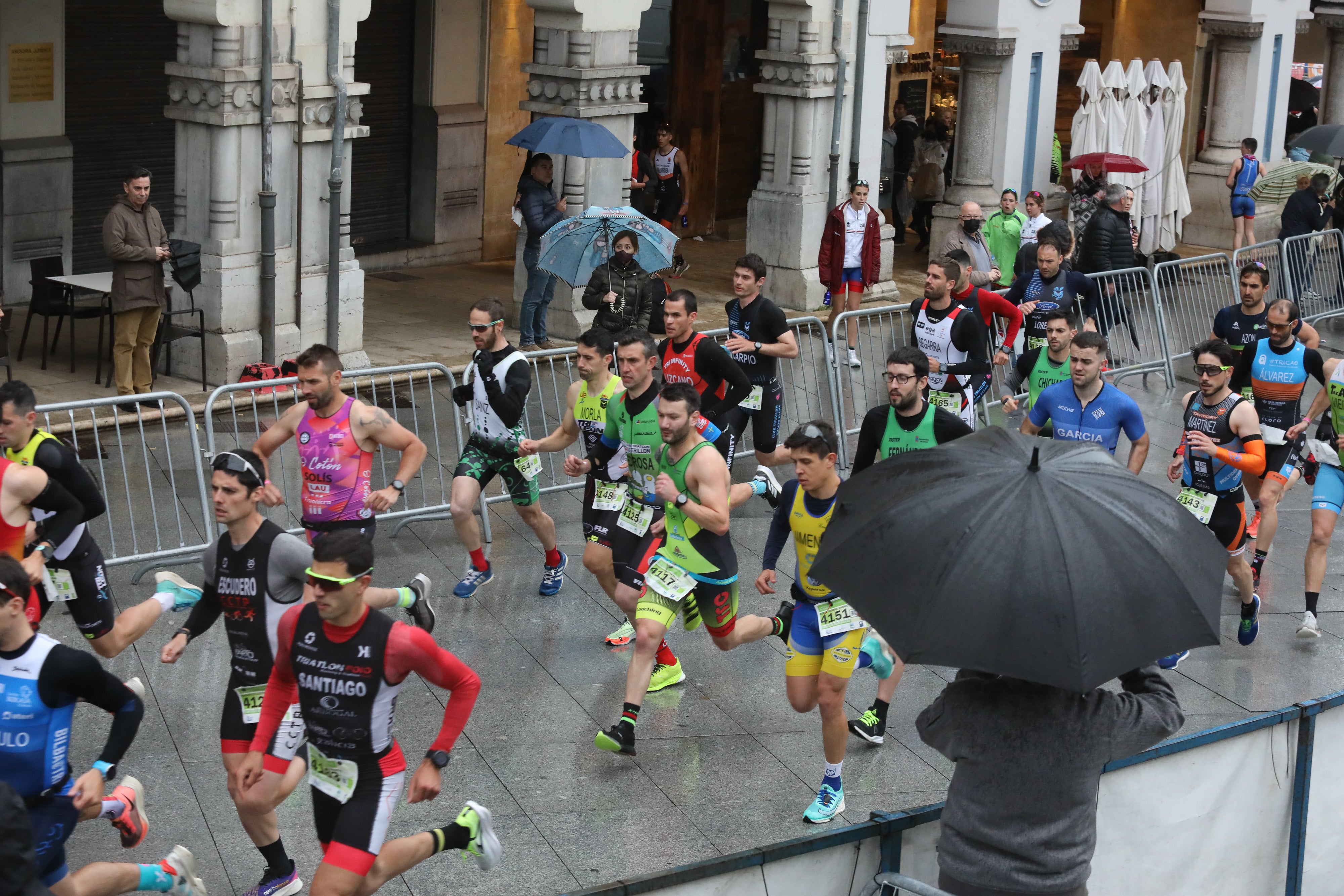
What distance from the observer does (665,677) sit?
8.96 metres

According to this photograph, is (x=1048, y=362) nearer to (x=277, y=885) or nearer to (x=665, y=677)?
(x=665, y=677)

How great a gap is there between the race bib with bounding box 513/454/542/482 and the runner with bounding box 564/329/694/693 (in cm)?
85

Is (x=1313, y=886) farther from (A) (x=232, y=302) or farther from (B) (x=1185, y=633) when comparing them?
(A) (x=232, y=302)

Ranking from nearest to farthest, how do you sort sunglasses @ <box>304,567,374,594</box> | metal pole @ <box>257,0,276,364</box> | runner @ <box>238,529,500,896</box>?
sunglasses @ <box>304,567,374,594</box> < runner @ <box>238,529,500,896</box> < metal pole @ <box>257,0,276,364</box>

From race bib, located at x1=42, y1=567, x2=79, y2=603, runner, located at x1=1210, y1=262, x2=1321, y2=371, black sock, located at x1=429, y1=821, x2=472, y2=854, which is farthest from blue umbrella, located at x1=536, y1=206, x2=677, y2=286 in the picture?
black sock, located at x1=429, y1=821, x2=472, y2=854

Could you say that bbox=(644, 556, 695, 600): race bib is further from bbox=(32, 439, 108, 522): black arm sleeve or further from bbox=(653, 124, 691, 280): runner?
bbox=(653, 124, 691, 280): runner

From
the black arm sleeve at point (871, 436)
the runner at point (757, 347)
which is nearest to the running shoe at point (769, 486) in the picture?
the black arm sleeve at point (871, 436)

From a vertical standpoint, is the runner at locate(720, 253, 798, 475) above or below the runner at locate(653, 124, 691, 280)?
below

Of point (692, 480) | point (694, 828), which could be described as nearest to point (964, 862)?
point (694, 828)

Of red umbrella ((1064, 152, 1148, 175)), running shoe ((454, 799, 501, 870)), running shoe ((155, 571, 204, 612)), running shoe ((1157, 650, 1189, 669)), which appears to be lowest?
running shoe ((1157, 650, 1189, 669))

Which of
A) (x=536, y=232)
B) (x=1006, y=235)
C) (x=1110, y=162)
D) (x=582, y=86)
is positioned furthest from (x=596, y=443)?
(x=1110, y=162)

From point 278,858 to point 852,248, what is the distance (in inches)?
467

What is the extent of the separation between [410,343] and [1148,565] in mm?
12298

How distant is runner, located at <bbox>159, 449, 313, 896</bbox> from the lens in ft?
21.3
